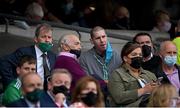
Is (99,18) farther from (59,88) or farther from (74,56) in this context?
(59,88)

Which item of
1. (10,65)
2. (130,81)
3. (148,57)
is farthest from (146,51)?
(10,65)

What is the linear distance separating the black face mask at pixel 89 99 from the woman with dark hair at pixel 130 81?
1.32 metres

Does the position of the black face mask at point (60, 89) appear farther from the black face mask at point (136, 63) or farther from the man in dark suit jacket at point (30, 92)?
the black face mask at point (136, 63)

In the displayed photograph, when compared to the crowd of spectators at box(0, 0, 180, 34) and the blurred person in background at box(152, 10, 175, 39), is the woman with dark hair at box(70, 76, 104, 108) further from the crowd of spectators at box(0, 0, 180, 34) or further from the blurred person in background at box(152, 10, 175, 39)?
the blurred person in background at box(152, 10, 175, 39)

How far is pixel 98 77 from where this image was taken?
12234 millimetres

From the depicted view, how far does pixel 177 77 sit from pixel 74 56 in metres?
1.56

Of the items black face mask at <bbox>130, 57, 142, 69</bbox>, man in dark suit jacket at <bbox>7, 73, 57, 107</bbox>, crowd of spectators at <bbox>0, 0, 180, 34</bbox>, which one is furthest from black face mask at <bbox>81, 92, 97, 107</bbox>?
crowd of spectators at <bbox>0, 0, 180, 34</bbox>

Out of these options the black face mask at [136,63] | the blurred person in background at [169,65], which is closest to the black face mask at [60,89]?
the black face mask at [136,63]

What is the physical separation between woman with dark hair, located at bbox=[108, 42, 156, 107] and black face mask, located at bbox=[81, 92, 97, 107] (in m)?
1.32

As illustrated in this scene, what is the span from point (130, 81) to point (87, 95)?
1.63 metres

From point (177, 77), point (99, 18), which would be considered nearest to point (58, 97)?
point (177, 77)

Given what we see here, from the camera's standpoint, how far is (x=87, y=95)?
10.3 m

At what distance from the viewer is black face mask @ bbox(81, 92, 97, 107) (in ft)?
33.8

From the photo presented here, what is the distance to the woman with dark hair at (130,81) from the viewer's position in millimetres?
11648
